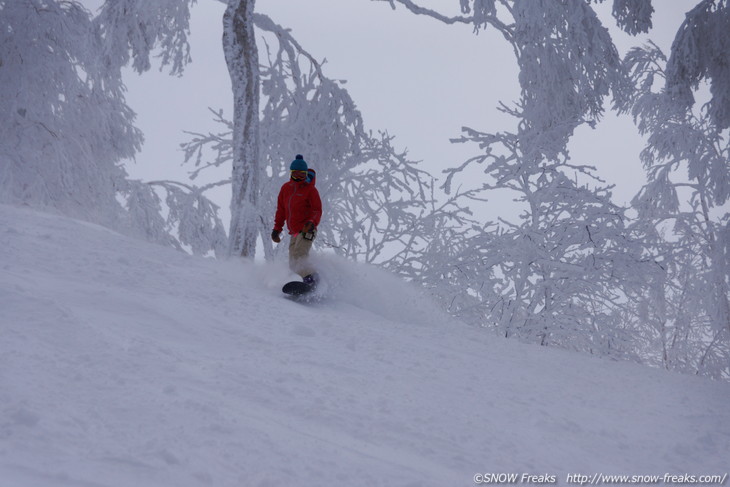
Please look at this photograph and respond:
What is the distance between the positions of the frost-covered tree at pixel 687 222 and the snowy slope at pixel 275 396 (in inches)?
289

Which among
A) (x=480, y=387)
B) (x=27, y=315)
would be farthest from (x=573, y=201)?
(x=27, y=315)

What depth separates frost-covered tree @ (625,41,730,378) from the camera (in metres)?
11.2

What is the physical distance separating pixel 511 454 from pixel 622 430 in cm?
97

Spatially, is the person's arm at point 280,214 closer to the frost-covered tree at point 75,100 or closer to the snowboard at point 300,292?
the snowboard at point 300,292

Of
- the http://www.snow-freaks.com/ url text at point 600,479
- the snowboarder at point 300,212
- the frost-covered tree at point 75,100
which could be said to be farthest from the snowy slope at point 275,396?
the frost-covered tree at point 75,100

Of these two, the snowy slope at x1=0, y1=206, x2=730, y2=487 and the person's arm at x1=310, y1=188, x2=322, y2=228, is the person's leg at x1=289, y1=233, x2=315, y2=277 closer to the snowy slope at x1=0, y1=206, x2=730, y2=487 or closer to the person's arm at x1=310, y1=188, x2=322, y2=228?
the person's arm at x1=310, y1=188, x2=322, y2=228

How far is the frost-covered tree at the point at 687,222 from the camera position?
11.2 metres

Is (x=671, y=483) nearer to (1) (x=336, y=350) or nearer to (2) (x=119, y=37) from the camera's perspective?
(1) (x=336, y=350)

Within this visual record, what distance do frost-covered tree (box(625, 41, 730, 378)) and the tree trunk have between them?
286 inches

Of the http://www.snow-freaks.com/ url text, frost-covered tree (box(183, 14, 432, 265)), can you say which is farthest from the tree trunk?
the http://www.snow-freaks.com/ url text

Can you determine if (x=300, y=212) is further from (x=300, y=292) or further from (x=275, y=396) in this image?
(x=275, y=396)

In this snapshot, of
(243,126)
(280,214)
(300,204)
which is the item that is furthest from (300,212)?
(243,126)

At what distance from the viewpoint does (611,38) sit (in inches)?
343

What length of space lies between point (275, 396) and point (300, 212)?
4027 mm
